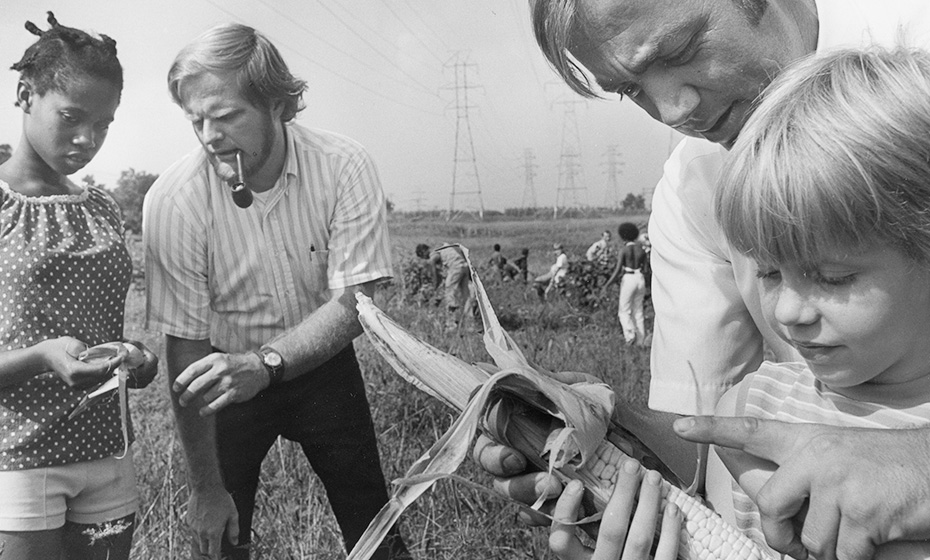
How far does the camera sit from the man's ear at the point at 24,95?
68.8 inches

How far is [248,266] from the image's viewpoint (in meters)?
1.98

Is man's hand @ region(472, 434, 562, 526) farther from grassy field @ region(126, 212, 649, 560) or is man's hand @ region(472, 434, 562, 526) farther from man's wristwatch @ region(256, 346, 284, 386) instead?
grassy field @ region(126, 212, 649, 560)

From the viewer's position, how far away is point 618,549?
56.6 inches

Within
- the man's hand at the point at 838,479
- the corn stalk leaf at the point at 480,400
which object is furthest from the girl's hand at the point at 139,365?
the man's hand at the point at 838,479

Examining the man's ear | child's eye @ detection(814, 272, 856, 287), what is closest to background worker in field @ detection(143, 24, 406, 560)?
the man's ear

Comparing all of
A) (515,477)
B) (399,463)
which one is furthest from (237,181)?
(399,463)

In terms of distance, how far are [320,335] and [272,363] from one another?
0.13m

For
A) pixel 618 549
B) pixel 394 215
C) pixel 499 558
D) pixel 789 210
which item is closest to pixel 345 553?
pixel 499 558

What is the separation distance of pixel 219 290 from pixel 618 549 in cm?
105

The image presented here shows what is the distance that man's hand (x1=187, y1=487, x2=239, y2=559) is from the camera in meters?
2.05

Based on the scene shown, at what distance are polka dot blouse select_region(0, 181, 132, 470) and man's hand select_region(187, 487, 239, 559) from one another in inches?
12.3

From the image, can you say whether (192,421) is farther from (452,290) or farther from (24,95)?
(452,290)

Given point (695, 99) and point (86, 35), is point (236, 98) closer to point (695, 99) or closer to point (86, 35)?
point (86, 35)

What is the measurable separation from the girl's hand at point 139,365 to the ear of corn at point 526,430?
0.51 meters
